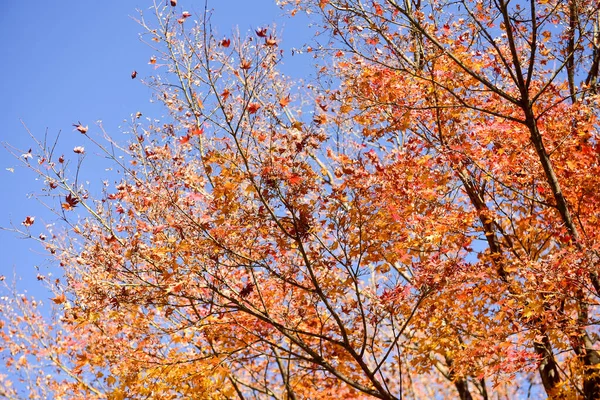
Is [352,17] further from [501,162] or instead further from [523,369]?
[523,369]

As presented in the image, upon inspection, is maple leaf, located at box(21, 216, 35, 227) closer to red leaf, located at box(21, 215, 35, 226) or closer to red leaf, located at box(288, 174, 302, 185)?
red leaf, located at box(21, 215, 35, 226)

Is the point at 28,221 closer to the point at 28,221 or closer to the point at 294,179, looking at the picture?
the point at 28,221

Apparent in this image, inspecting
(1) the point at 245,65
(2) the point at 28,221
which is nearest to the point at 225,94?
(1) the point at 245,65

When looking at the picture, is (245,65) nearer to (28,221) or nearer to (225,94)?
(225,94)

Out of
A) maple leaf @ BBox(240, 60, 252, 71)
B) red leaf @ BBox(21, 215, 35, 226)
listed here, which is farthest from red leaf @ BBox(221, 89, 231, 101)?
red leaf @ BBox(21, 215, 35, 226)

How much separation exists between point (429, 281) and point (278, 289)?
2492 millimetres

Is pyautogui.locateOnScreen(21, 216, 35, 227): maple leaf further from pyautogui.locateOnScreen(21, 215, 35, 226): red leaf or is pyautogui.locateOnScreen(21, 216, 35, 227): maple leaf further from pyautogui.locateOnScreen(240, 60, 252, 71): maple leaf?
pyautogui.locateOnScreen(240, 60, 252, 71): maple leaf

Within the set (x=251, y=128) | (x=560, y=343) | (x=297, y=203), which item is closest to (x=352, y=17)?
(x=251, y=128)

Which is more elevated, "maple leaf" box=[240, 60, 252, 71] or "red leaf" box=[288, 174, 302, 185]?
"maple leaf" box=[240, 60, 252, 71]

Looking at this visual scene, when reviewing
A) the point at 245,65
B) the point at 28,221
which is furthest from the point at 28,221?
the point at 245,65

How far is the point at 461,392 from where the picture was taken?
7637 mm

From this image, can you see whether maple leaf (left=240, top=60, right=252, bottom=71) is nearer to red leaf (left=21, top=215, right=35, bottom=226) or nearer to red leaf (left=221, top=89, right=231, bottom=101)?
red leaf (left=221, top=89, right=231, bottom=101)

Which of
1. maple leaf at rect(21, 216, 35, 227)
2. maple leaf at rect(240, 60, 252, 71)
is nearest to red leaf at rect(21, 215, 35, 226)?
maple leaf at rect(21, 216, 35, 227)

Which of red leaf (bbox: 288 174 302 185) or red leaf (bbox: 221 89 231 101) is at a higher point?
red leaf (bbox: 221 89 231 101)
